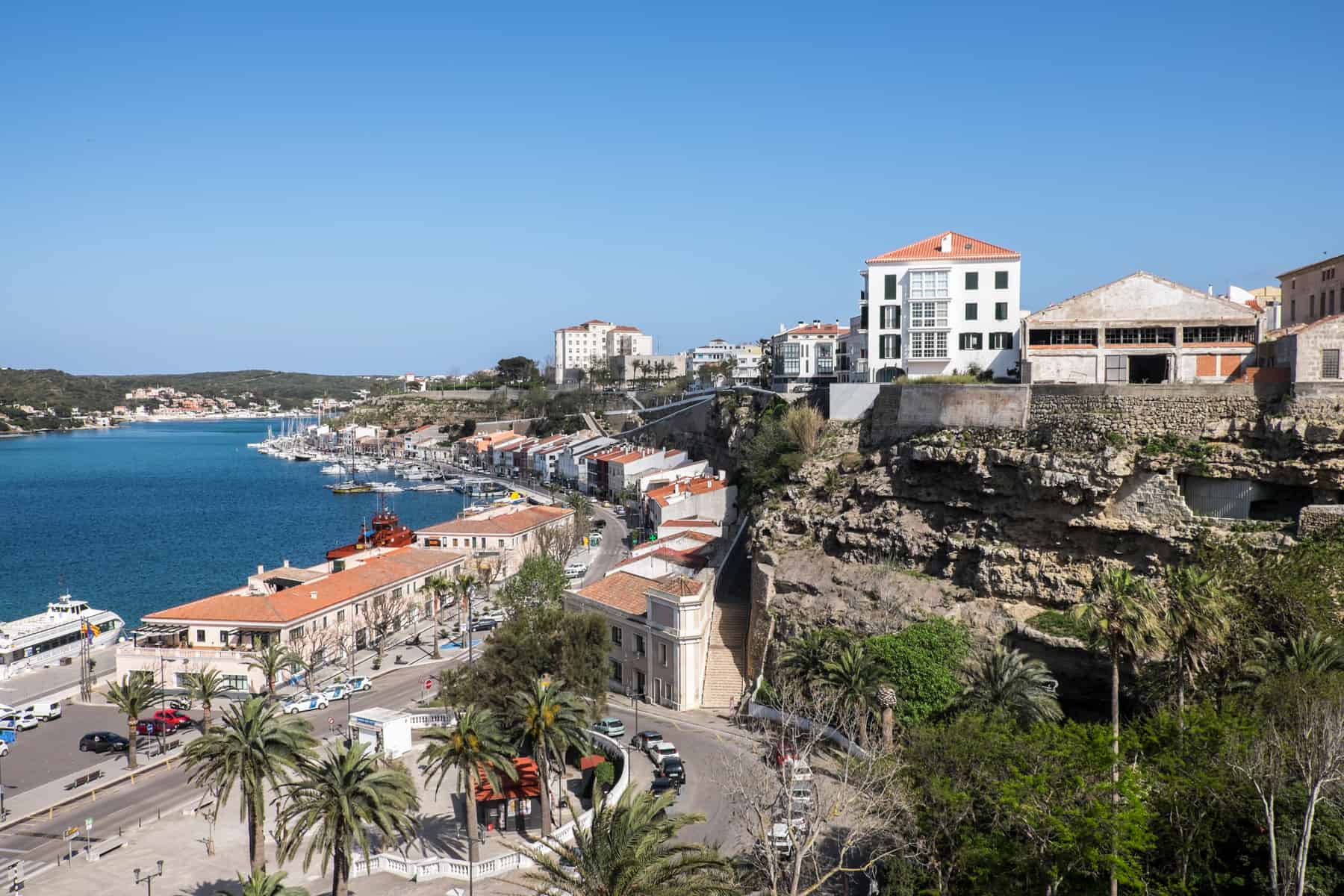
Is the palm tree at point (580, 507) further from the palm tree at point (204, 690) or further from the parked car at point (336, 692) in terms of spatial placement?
the palm tree at point (204, 690)

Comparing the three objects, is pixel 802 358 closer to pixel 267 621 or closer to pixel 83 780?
pixel 267 621

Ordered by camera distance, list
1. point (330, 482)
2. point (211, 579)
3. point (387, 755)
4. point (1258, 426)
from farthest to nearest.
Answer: point (330, 482) → point (211, 579) → point (1258, 426) → point (387, 755)

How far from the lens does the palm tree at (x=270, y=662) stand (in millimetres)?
39375

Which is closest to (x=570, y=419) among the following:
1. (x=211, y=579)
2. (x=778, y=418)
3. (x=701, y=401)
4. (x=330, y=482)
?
(x=330, y=482)

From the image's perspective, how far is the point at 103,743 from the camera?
3681 cm

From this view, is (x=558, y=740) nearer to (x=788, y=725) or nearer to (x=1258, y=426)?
(x=788, y=725)

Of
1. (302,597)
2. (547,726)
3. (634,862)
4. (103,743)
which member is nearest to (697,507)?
(302,597)

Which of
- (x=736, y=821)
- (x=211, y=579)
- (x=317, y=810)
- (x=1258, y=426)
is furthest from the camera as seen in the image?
(x=211, y=579)

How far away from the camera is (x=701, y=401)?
336 feet

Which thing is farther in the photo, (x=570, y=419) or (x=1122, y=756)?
(x=570, y=419)

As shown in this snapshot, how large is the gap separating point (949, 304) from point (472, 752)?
39070mm

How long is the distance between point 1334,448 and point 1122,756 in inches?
738

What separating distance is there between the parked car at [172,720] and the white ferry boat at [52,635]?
45.3 feet

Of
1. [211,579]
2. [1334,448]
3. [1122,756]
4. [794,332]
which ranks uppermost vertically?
[794,332]
